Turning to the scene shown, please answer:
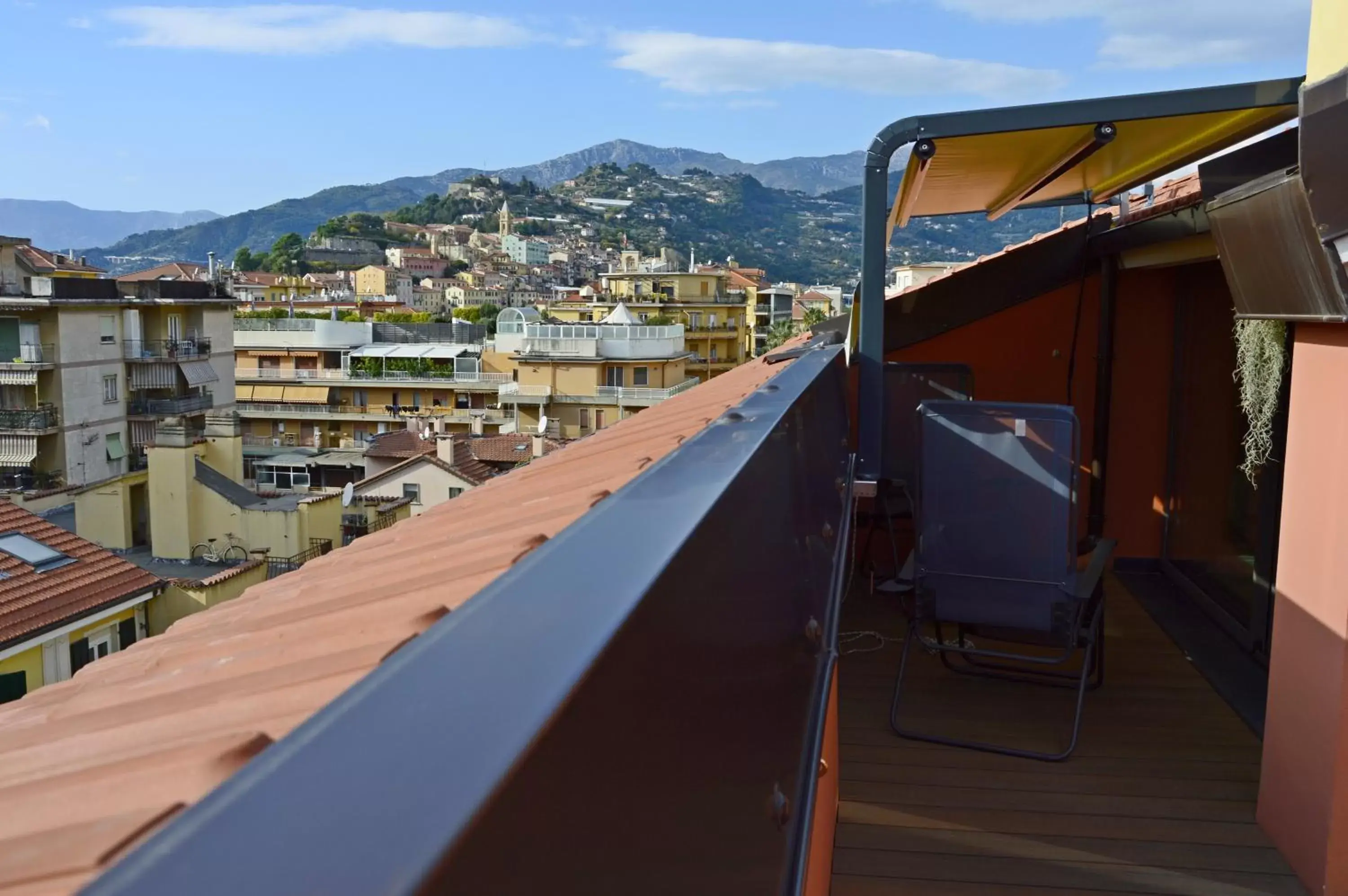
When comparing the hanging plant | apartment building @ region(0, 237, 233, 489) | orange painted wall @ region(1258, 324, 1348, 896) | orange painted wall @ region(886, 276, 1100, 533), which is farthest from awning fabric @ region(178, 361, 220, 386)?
orange painted wall @ region(1258, 324, 1348, 896)

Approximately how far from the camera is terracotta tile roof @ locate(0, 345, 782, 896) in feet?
2.46

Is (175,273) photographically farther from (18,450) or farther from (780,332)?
(18,450)

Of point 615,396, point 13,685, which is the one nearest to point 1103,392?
point 13,685

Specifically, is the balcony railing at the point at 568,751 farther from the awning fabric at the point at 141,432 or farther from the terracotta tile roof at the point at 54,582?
the awning fabric at the point at 141,432

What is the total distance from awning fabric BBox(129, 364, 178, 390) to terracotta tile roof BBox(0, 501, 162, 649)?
25.3 m

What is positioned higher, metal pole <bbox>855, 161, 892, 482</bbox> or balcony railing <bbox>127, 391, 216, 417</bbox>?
metal pole <bbox>855, 161, 892, 482</bbox>

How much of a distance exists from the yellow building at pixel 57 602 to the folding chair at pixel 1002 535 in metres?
8.79

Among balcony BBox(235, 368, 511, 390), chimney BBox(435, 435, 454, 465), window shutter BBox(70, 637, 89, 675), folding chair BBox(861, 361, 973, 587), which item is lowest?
window shutter BBox(70, 637, 89, 675)

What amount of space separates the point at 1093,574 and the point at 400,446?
32750mm

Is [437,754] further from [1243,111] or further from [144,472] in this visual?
[144,472]

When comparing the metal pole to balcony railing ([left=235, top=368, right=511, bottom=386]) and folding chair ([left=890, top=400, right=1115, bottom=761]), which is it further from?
balcony railing ([left=235, top=368, right=511, bottom=386])

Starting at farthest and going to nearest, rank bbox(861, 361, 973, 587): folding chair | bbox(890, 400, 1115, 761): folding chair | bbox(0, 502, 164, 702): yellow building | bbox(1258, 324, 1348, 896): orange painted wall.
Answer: bbox(0, 502, 164, 702): yellow building < bbox(861, 361, 973, 587): folding chair < bbox(890, 400, 1115, 761): folding chair < bbox(1258, 324, 1348, 896): orange painted wall

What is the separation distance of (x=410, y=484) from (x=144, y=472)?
14318 millimetres

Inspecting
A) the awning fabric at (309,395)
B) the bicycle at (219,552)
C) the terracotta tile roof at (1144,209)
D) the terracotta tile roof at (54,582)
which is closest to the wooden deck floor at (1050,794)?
the terracotta tile roof at (1144,209)
